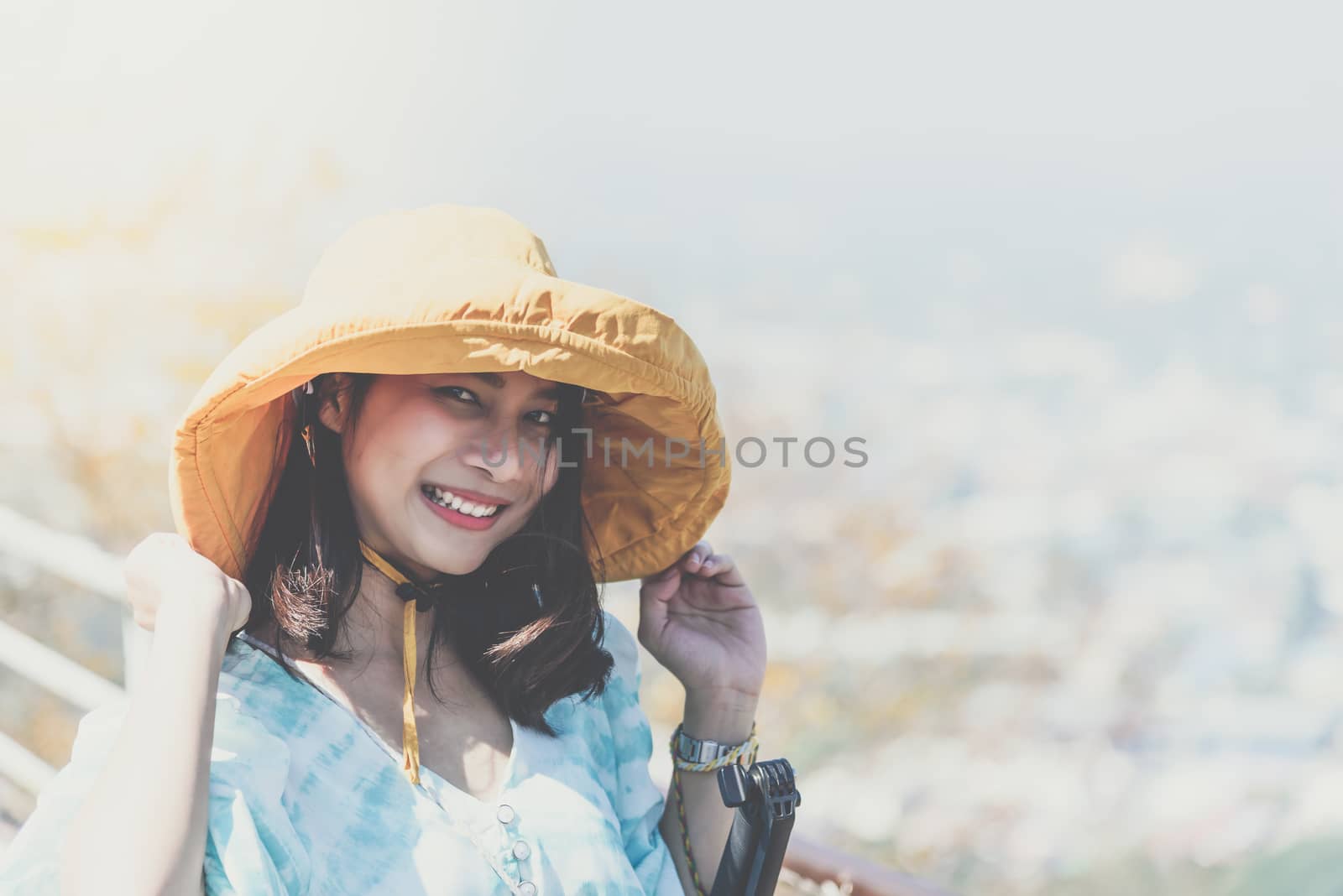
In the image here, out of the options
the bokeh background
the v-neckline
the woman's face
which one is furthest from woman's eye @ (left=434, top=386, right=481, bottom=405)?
the bokeh background

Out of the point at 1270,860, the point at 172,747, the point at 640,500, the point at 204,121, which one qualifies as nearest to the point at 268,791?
the point at 172,747

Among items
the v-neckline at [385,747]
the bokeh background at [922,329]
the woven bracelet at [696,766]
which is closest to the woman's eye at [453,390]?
the v-neckline at [385,747]

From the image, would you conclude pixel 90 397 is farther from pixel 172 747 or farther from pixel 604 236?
pixel 172 747

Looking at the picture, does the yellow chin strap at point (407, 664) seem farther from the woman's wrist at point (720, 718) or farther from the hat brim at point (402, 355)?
the woman's wrist at point (720, 718)

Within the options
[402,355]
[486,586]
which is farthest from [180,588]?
[486,586]

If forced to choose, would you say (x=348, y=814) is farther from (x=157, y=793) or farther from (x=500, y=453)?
(x=500, y=453)

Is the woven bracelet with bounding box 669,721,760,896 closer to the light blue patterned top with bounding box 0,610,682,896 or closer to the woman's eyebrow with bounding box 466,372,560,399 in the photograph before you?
the light blue patterned top with bounding box 0,610,682,896

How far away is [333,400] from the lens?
119 cm

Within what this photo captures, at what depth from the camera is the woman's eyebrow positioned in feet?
3.80

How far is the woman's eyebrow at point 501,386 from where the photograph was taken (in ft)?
3.80

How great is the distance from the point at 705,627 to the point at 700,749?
6.4 inches

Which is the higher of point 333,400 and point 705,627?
point 333,400

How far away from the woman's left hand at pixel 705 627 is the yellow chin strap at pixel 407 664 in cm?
34

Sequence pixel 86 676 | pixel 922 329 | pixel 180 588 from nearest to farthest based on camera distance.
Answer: pixel 180 588
pixel 86 676
pixel 922 329
